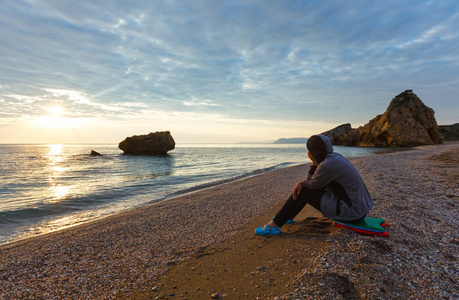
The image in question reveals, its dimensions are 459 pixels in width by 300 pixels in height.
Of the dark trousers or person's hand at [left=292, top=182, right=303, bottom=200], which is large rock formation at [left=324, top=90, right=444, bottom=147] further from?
person's hand at [left=292, top=182, right=303, bottom=200]

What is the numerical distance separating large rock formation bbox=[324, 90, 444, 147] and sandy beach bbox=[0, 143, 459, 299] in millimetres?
67077

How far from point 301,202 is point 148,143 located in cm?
5689

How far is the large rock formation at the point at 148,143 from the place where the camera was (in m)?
57.0

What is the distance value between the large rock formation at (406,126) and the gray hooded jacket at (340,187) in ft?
230

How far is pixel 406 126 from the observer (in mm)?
59719

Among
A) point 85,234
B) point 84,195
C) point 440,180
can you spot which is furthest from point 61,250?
point 440,180

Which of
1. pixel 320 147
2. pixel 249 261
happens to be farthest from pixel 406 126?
pixel 249 261

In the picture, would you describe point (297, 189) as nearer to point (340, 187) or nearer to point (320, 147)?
point (340, 187)

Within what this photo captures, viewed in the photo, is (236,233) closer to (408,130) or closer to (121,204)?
(121,204)

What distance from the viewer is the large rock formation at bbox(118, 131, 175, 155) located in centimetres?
5703

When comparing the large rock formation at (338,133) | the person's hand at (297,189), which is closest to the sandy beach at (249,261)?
the person's hand at (297,189)

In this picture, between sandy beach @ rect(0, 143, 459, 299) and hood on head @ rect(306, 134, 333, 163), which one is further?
hood on head @ rect(306, 134, 333, 163)

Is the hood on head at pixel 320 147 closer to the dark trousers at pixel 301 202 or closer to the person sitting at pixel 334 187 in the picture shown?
the person sitting at pixel 334 187

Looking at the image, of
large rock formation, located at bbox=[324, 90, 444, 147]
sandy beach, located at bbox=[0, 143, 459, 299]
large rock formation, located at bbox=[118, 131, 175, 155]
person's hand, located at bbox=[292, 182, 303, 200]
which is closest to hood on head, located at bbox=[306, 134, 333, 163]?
person's hand, located at bbox=[292, 182, 303, 200]
